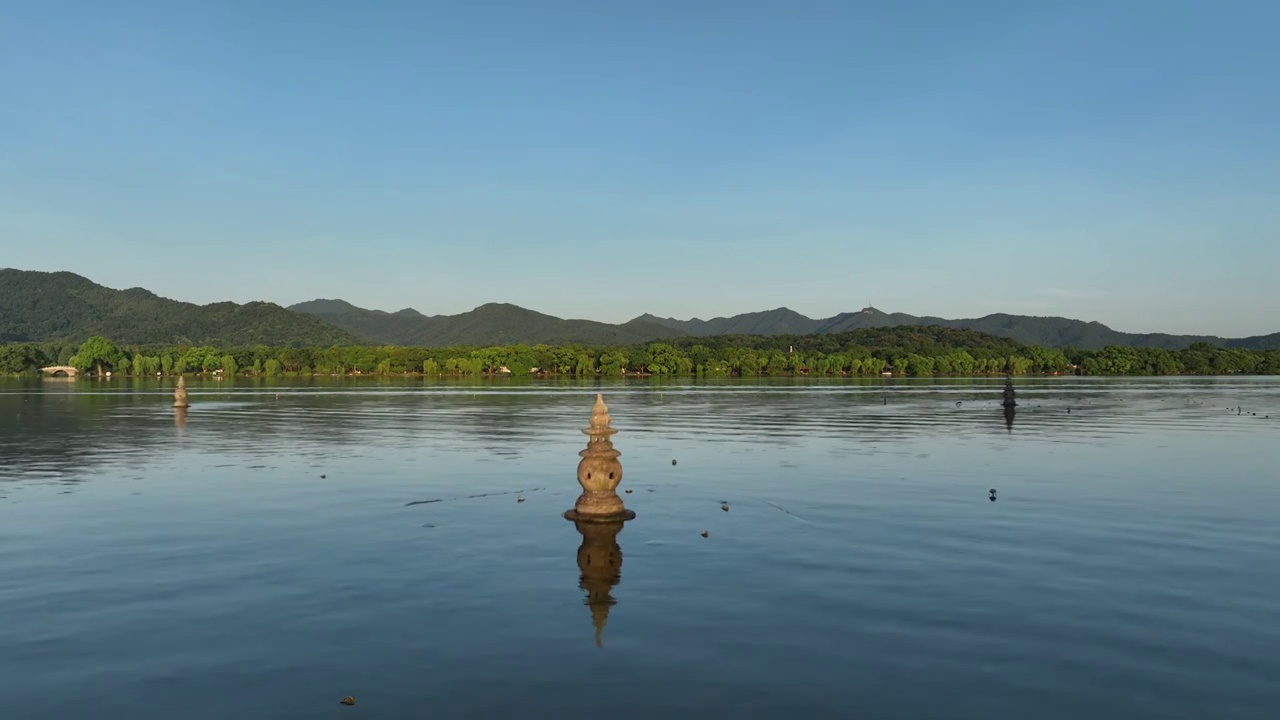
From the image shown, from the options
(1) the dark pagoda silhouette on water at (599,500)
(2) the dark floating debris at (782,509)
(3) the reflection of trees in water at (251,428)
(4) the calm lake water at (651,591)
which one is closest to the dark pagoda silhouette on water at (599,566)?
(1) the dark pagoda silhouette on water at (599,500)

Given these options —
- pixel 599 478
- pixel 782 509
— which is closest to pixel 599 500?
pixel 599 478

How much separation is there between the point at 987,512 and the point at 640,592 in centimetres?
1593

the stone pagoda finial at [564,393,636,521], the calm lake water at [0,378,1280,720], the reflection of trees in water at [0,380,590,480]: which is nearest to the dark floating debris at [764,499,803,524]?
the calm lake water at [0,378,1280,720]

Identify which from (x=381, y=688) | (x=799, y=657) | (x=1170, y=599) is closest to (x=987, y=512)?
(x=1170, y=599)

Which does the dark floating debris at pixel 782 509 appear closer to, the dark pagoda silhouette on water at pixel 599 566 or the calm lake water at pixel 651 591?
the calm lake water at pixel 651 591

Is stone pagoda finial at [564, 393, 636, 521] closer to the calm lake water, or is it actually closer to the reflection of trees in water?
the calm lake water

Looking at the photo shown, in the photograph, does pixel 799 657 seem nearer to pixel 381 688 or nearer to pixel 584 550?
pixel 381 688

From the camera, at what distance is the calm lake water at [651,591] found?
47.4 ft

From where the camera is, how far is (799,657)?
1606 cm

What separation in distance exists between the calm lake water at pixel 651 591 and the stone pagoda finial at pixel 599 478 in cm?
93

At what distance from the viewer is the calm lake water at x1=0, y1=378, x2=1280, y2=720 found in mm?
14445

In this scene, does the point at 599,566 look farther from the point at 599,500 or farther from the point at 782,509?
the point at 782,509

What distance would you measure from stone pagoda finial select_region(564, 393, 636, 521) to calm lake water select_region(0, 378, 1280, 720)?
0.93 m

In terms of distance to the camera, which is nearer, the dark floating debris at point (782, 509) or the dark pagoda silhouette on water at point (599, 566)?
the dark pagoda silhouette on water at point (599, 566)
